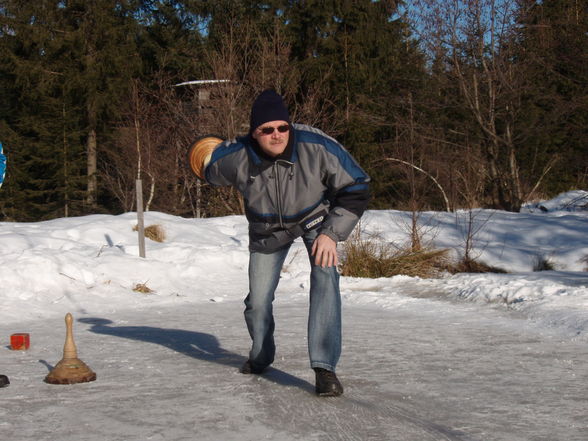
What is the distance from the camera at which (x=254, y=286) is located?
501 cm

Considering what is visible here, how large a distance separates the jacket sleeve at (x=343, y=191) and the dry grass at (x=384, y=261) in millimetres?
6503

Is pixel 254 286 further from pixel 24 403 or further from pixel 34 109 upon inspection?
pixel 34 109

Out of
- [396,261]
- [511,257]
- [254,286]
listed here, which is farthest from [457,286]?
[254,286]

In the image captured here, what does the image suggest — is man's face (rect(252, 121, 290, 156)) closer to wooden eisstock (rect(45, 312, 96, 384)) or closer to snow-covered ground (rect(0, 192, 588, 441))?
snow-covered ground (rect(0, 192, 588, 441))

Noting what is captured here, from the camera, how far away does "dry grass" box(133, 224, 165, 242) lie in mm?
13031

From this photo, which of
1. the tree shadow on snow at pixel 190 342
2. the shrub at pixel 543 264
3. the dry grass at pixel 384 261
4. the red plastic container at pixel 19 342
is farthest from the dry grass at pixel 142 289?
the shrub at pixel 543 264

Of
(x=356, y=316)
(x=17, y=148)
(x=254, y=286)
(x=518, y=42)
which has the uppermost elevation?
(x=518, y=42)

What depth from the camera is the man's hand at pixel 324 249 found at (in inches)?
177

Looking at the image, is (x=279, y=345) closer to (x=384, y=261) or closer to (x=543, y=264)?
(x=384, y=261)

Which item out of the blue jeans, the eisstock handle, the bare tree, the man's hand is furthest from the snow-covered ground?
the bare tree

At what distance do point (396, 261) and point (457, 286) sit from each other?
5.33 feet

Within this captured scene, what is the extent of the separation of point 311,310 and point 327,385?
436 millimetres

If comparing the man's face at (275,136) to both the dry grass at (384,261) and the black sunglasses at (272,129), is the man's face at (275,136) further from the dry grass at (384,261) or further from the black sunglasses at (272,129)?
the dry grass at (384,261)

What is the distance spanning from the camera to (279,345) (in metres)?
6.49
